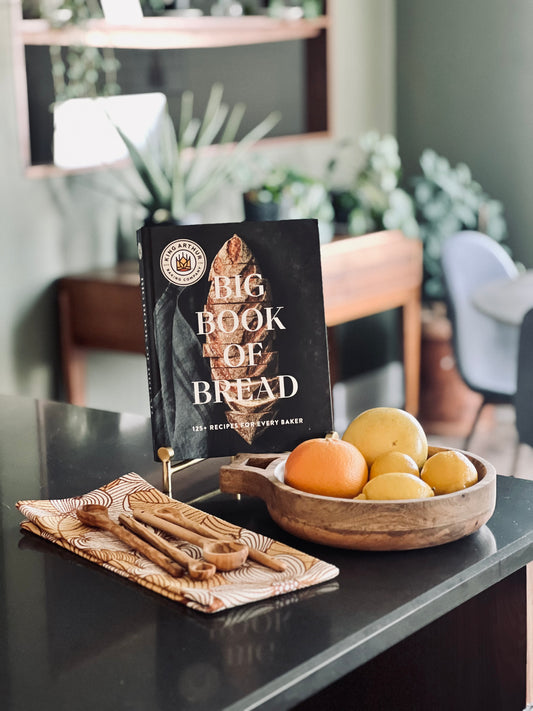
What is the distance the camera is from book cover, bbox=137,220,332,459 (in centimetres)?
115

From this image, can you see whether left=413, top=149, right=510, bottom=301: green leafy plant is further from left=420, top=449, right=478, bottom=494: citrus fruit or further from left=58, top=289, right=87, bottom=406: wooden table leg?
left=420, top=449, right=478, bottom=494: citrus fruit

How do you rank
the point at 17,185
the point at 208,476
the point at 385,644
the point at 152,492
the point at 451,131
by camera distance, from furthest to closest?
the point at 451,131 → the point at 17,185 → the point at 208,476 → the point at 152,492 → the point at 385,644

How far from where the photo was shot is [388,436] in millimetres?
1100

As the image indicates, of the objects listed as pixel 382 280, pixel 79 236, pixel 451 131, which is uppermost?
pixel 451 131

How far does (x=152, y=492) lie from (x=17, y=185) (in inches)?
84.4

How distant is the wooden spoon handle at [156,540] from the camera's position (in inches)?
37.9

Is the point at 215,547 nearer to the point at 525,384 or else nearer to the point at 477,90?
the point at 525,384

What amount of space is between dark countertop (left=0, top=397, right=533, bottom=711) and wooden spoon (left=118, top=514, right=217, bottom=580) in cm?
4

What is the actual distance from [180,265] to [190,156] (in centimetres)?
245

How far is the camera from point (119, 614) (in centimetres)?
92

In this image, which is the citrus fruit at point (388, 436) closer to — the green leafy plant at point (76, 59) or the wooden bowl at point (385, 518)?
the wooden bowl at point (385, 518)

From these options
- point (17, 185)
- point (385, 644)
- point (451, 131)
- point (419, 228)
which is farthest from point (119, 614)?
point (451, 131)

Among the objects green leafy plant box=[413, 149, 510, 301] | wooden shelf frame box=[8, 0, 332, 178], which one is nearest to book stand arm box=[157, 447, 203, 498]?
wooden shelf frame box=[8, 0, 332, 178]

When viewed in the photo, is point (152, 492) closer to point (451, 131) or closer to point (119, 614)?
point (119, 614)
